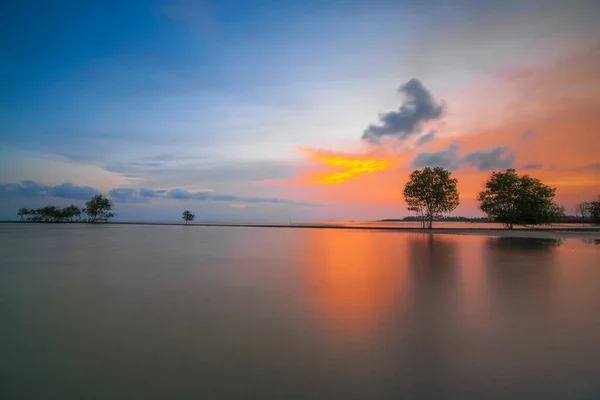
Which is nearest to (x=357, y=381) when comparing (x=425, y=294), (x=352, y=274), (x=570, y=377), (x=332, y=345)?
(x=332, y=345)

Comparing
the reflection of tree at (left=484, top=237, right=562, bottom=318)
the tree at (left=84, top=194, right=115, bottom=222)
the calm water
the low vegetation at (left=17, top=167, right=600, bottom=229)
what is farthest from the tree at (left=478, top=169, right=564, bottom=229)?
the tree at (left=84, top=194, right=115, bottom=222)

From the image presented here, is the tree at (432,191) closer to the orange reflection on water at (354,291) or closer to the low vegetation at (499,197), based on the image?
the low vegetation at (499,197)

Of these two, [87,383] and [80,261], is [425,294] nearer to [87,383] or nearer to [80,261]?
[87,383]

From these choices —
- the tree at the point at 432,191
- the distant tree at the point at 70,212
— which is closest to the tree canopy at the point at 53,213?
the distant tree at the point at 70,212

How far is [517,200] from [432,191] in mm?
11930

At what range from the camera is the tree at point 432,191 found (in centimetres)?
4856

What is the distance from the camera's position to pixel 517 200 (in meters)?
42.2

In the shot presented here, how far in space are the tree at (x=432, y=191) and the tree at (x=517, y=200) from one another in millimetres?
4944

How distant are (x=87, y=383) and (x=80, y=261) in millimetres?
15054

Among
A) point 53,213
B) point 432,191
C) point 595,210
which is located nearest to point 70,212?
point 53,213

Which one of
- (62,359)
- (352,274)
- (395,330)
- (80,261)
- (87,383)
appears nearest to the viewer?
(87,383)

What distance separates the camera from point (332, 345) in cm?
499

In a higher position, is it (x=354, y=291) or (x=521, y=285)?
(x=521, y=285)

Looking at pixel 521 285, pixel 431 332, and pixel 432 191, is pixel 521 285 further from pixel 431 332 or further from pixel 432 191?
pixel 432 191
